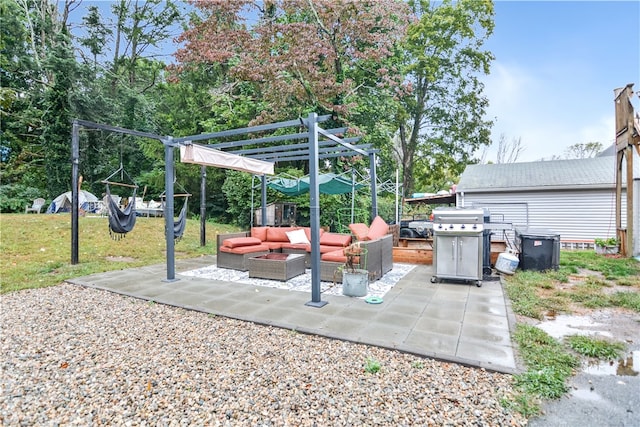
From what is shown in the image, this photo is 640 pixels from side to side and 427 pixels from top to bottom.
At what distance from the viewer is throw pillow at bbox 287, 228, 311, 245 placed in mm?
6531

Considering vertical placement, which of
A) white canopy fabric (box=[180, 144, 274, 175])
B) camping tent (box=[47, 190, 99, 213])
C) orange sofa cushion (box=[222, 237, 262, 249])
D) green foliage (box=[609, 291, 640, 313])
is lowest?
green foliage (box=[609, 291, 640, 313])

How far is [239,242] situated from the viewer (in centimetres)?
618

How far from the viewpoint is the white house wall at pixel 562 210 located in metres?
10.1

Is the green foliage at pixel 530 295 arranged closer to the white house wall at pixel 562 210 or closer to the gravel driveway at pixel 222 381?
the gravel driveway at pixel 222 381

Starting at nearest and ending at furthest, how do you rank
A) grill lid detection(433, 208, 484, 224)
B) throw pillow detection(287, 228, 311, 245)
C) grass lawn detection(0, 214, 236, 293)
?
grill lid detection(433, 208, 484, 224), grass lawn detection(0, 214, 236, 293), throw pillow detection(287, 228, 311, 245)

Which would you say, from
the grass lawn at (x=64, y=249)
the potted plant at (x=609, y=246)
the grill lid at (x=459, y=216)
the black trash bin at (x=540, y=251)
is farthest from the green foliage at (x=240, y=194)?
the potted plant at (x=609, y=246)

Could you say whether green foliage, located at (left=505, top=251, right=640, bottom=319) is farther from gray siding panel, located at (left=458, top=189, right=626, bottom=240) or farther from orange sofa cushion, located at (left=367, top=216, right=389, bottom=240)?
gray siding panel, located at (left=458, top=189, right=626, bottom=240)

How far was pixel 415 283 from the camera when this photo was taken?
5090 millimetres

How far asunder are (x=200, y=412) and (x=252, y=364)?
60 centimetres

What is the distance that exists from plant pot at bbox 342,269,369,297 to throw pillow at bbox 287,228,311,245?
7.31 feet

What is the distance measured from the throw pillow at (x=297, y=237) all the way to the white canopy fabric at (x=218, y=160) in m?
1.49

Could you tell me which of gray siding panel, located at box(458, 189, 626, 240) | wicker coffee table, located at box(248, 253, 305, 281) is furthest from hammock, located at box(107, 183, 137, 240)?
gray siding panel, located at box(458, 189, 626, 240)

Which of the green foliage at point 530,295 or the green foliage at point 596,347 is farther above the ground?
the green foliage at point 530,295

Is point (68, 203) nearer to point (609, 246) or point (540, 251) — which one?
point (540, 251)
